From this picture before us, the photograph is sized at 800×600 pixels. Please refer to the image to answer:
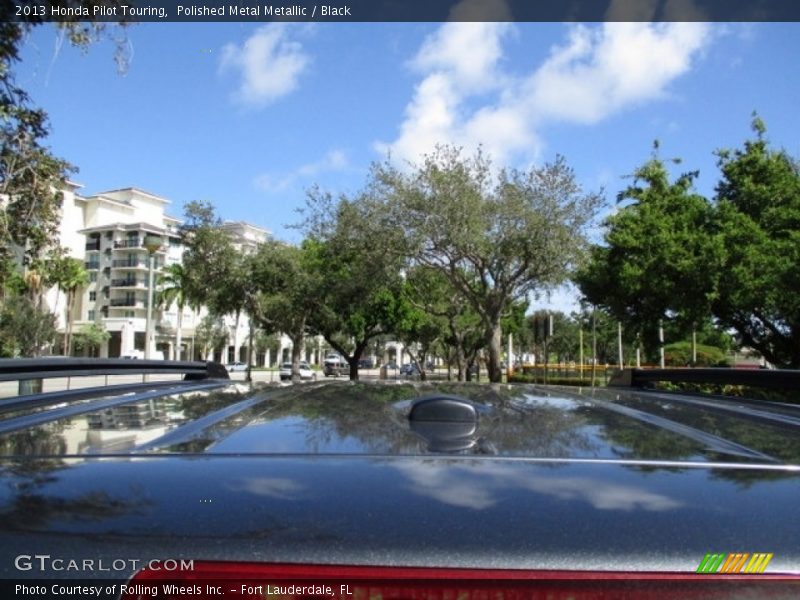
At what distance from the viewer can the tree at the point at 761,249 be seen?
70.9 ft

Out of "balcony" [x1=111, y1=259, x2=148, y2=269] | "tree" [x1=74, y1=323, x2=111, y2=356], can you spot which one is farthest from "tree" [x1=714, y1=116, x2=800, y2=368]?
"balcony" [x1=111, y1=259, x2=148, y2=269]

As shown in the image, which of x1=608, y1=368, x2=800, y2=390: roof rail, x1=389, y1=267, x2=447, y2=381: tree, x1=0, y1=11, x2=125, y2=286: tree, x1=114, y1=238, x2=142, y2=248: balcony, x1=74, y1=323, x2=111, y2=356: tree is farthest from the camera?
x1=114, y1=238, x2=142, y2=248: balcony

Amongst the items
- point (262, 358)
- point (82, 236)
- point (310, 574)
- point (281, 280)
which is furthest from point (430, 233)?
point (262, 358)

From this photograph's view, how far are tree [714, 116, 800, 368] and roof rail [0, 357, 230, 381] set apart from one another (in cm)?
1983

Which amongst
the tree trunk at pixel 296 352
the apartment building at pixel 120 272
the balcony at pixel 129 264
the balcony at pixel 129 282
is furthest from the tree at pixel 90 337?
the tree trunk at pixel 296 352

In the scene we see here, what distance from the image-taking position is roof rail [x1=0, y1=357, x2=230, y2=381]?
9.26 feet

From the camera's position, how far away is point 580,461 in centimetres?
142

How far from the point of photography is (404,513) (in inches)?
46.0

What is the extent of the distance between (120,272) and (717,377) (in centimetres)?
8170

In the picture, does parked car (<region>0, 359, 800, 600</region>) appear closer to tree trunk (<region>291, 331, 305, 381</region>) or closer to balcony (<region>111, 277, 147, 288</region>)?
tree trunk (<region>291, 331, 305, 381</region>)

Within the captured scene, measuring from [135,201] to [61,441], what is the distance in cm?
8864

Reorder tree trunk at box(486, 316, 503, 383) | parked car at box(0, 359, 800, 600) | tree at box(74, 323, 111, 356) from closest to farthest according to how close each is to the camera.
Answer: parked car at box(0, 359, 800, 600) → tree trunk at box(486, 316, 503, 383) → tree at box(74, 323, 111, 356)

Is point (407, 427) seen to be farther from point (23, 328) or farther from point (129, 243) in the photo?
point (129, 243)

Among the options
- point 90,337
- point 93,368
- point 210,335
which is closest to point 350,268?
point 93,368
